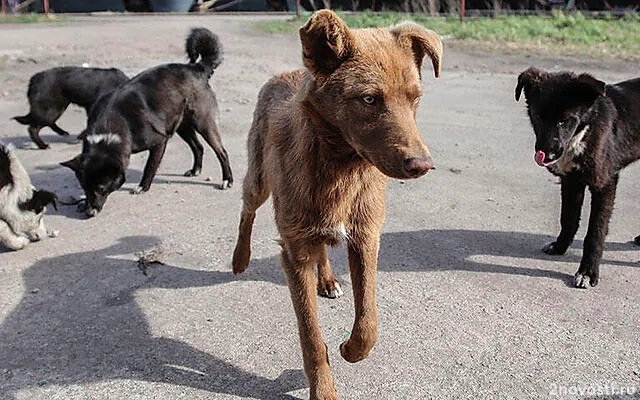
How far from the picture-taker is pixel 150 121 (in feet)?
19.8

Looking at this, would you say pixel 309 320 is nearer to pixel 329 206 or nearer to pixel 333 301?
pixel 329 206

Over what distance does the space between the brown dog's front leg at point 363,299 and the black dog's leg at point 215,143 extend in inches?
133

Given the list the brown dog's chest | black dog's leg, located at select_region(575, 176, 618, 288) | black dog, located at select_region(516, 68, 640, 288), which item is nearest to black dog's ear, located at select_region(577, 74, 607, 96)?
black dog, located at select_region(516, 68, 640, 288)

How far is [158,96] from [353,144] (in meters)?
3.94

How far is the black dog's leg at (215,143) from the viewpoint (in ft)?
20.5

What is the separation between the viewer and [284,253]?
313 cm

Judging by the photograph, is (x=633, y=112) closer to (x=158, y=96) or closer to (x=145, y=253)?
(x=145, y=253)

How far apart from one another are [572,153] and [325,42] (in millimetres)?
2323

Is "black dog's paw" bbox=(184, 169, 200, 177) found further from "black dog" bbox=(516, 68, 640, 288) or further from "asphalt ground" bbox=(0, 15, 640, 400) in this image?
"black dog" bbox=(516, 68, 640, 288)

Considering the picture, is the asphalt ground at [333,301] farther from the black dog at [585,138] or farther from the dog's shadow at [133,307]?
the black dog at [585,138]

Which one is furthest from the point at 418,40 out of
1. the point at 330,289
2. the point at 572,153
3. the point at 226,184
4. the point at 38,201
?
the point at 226,184

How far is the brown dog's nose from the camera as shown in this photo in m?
2.39

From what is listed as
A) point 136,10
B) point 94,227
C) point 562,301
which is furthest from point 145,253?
point 136,10

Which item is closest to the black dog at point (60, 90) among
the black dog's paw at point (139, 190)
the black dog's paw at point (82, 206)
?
the black dog's paw at point (139, 190)
